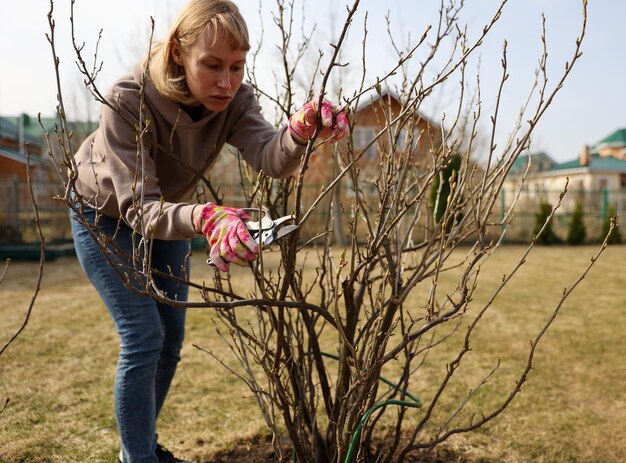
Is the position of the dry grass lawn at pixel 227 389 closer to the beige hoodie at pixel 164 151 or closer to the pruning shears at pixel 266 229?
the beige hoodie at pixel 164 151

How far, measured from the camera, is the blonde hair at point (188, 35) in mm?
1658

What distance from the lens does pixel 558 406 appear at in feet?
11.3

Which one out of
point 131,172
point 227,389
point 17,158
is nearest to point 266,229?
point 131,172

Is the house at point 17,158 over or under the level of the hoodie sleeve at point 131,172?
over

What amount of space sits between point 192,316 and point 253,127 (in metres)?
4.16

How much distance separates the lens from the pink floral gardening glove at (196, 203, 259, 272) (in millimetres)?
1294

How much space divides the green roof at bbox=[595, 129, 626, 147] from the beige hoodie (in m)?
49.6

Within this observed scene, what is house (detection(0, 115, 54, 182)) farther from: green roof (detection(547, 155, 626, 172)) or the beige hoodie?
green roof (detection(547, 155, 626, 172))

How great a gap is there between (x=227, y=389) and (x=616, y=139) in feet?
161

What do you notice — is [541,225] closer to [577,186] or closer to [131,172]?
[577,186]

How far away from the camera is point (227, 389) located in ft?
12.1

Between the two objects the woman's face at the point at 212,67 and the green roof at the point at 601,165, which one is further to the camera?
the green roof at the point at 601,165

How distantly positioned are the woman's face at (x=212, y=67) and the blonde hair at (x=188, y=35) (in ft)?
0.05

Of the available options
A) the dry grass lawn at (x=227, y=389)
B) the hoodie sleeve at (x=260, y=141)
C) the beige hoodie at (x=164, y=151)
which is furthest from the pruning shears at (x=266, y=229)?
the dry grass lawn at (x=227, y=389)
